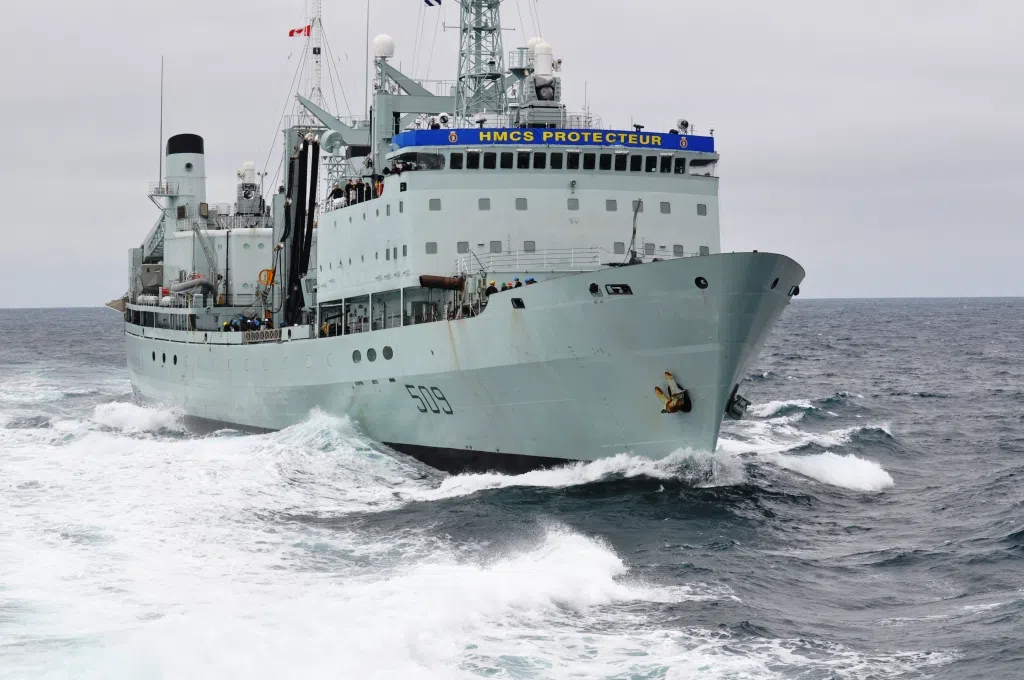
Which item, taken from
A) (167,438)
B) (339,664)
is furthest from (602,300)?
(167,438)

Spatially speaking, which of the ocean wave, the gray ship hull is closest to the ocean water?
the ocean wave

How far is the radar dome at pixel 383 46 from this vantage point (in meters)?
33.0

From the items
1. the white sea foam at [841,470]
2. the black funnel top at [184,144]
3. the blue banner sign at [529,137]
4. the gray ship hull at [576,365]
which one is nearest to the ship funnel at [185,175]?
the black funnel top at [184,144]

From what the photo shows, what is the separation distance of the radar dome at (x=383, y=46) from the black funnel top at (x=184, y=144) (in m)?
11.8

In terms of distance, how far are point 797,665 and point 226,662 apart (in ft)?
22.5

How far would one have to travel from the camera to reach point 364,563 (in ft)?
61.3

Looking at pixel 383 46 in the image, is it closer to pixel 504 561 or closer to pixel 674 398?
pixel 674 398

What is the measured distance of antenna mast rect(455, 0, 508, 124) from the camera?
29.8m

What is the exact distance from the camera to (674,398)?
22422 millimetres

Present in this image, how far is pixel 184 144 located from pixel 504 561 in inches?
1119

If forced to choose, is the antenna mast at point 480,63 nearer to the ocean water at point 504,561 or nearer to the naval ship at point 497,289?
the naval ship at point 497,289

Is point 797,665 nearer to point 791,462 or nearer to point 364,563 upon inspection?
point 364,563

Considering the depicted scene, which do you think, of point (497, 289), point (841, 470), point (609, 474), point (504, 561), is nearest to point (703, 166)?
point (497, 289)

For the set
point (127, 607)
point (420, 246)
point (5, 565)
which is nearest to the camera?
point (127, 607)
